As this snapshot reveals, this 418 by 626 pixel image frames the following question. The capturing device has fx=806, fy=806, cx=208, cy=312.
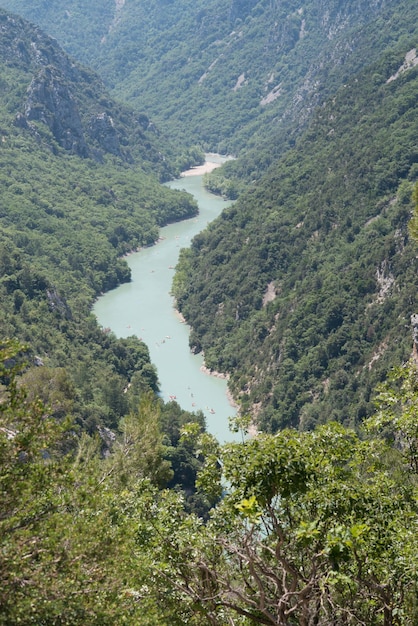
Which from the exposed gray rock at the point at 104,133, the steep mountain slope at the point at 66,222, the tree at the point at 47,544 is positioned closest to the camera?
the tree at the point at 47,544

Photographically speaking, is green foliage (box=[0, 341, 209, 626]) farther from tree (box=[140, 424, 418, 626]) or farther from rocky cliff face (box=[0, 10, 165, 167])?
rocky cliff face (box=[0, 10, 165, 167])

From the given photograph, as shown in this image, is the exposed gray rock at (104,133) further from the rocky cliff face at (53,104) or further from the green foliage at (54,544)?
the green foliage at (54,544)

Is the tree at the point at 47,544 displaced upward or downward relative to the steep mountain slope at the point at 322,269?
upward

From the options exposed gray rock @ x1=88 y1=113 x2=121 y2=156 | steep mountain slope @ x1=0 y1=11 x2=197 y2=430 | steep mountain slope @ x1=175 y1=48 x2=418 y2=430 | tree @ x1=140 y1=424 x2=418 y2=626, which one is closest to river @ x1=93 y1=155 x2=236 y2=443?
steep mountain slope @ x1=175 y1=48 x2=418 y2=430

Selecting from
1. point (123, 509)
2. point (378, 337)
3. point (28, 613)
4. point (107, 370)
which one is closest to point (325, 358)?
point (378, 337)

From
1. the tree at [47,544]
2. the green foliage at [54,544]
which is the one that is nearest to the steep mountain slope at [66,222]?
the green foliage at [54,544]

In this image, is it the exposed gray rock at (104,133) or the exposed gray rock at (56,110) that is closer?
the exposed gray rock at (56,110)

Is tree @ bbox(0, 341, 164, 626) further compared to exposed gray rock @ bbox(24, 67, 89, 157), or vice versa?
exposed gray rock @ bbox(24, 67, 89, 157)
